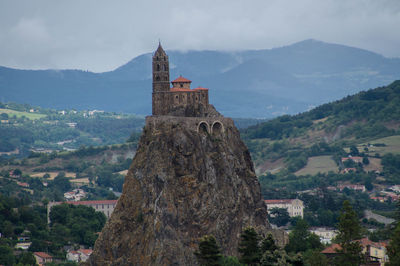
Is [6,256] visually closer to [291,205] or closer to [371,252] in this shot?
[371,252]

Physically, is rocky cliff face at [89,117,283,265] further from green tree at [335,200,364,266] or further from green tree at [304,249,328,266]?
green tree at [335,200,364,266]

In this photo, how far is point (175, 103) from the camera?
380 ft

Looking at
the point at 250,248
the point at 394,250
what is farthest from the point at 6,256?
the point at 394,250

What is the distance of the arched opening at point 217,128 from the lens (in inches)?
4555

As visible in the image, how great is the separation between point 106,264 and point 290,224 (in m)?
48.0

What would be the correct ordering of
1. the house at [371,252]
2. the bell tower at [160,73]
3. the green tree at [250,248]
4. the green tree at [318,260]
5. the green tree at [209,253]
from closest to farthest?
the green tree at [318,260] < the green tree at [209,253] < the green tree at [250,248] < the house at [371,252] < the bell tower at [160,73]

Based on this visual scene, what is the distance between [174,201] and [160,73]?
1741 cm

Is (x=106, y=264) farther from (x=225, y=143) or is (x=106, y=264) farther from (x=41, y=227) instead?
(x=41, y=227)

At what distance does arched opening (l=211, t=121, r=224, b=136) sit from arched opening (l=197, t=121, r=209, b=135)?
3.99ft

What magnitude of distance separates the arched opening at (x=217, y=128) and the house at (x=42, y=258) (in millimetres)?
31374

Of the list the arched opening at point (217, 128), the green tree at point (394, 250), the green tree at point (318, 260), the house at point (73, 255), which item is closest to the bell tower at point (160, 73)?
the arched opening at point (217, 128)

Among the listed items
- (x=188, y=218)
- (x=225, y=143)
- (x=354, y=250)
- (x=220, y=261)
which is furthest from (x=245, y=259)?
(x=225, y=143)

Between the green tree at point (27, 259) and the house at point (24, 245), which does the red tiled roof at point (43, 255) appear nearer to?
the house at point (24, 245)

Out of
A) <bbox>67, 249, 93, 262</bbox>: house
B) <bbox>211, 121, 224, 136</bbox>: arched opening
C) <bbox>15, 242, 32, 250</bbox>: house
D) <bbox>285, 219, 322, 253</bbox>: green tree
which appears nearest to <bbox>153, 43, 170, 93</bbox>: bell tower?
<bbox>211, 121, 224, 136</bbox>: arched opening
